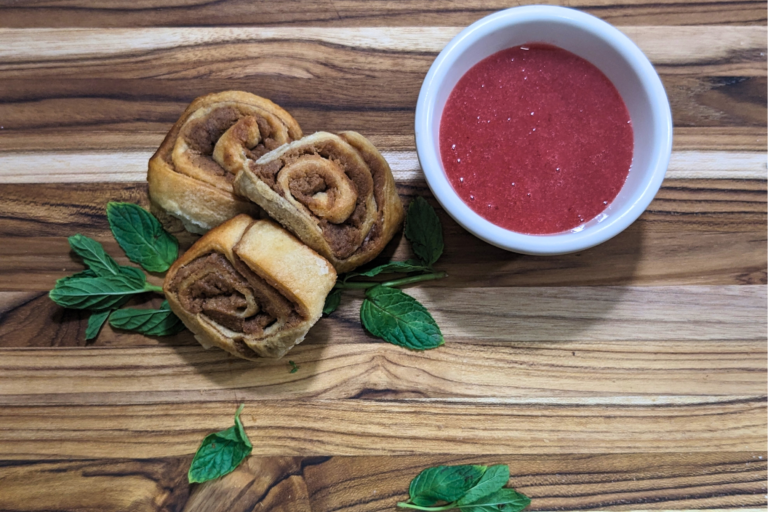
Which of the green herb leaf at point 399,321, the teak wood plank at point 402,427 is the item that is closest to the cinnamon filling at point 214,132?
the green herb leaf at point 399,321

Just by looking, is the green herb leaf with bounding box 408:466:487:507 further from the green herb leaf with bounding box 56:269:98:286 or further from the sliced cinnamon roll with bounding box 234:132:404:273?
the green herb leaf with bounding box 56:269:98:286

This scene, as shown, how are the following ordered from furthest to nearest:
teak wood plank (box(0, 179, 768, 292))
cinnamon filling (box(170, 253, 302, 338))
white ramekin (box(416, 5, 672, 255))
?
teak wood plank (box(0, 179, 768, 292))
cinnamon filling (box(170, 253, 302, 338))
white ramekin (box(416, 5, 672, 255))

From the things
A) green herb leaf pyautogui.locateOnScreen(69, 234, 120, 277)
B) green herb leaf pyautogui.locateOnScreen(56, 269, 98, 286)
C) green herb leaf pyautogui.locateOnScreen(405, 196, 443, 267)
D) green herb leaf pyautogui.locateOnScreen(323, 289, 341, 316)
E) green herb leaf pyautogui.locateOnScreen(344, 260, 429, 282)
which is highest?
green herb leaf pyautogui.locateOnScreen(405, 196, 443, 267)

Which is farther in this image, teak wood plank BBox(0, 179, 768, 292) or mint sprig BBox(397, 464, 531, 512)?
teak wood plank BBox(0, 179, 768, 292)

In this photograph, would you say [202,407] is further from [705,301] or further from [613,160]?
[705,301]

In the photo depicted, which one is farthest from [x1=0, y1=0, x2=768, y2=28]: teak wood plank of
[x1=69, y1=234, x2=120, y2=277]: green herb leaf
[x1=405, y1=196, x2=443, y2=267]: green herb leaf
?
[x1=69, y1=234, x2=120, y2=277]: green herb leaf

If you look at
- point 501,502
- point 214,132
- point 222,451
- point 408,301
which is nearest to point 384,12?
point 214,132

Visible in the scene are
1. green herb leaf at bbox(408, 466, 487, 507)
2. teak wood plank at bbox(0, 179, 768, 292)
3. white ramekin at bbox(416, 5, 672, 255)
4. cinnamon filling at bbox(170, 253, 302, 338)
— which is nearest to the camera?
white ramekin at bbox(416, 5, 672, 255)
